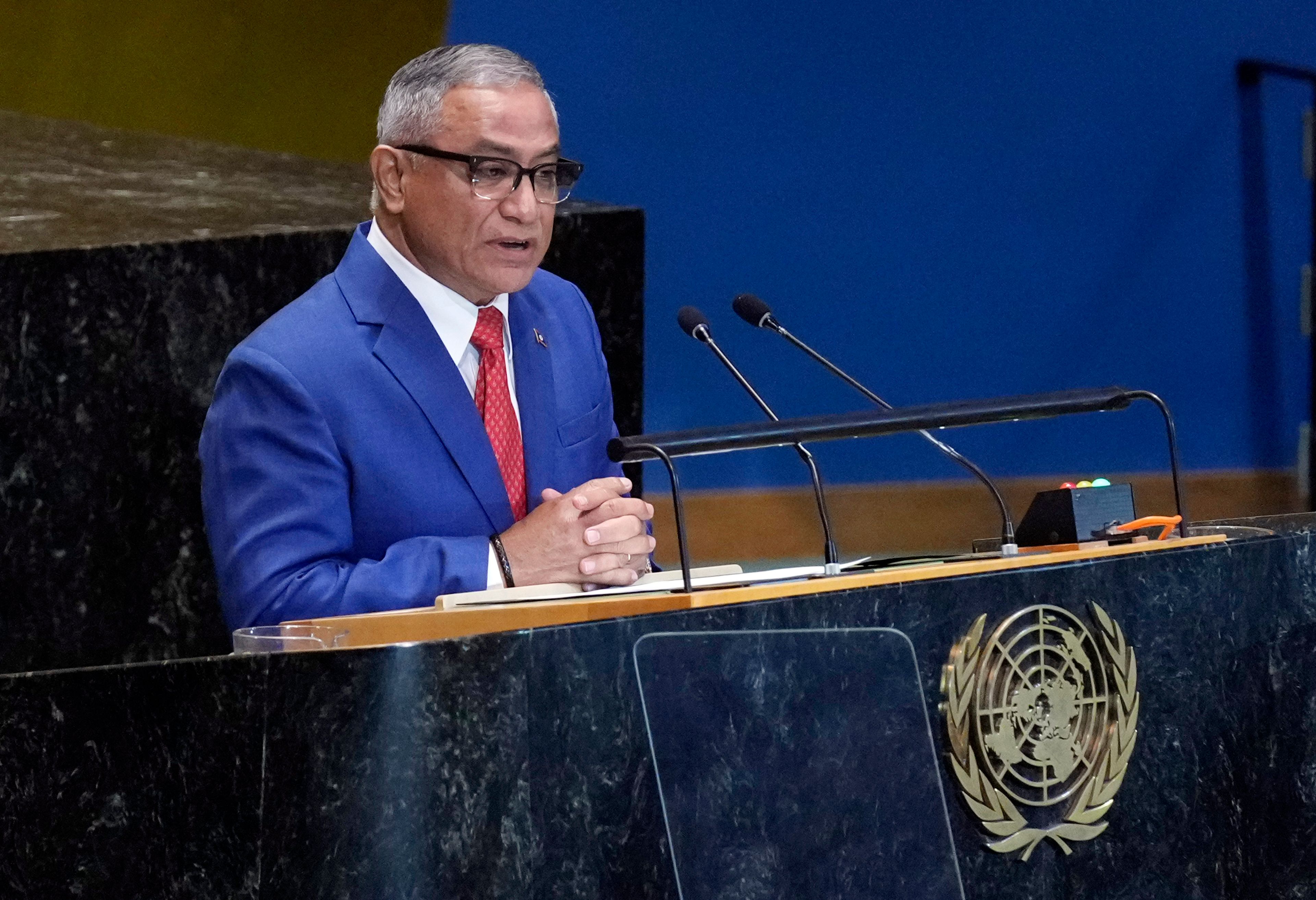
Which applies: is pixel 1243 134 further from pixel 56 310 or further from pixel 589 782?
pixel 589 782

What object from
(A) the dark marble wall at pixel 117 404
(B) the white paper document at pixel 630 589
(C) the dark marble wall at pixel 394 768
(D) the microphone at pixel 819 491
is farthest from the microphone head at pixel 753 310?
(A) the dark marble wall at pixel 117 404

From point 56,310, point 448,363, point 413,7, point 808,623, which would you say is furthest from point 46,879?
point 413,7

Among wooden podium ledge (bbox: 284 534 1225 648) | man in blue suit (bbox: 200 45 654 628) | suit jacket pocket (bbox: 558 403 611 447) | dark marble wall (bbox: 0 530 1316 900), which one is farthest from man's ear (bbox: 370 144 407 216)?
dark marble wall (bbox: 0 530 1316 900)

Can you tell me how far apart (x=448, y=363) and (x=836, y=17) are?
2730mm

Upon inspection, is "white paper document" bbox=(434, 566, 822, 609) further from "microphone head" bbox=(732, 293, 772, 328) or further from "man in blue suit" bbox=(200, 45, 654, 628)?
"microphone head" bbox=(732, 293, 772, 328)

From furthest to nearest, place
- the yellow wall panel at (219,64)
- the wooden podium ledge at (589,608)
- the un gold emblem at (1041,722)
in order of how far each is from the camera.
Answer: the yellow wall panel at (219,64), the un gold emblem at (1041,722), the wooden podium ledge at (589,608)

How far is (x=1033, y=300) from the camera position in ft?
15.8

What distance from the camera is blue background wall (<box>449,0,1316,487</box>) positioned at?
4375 millimetres

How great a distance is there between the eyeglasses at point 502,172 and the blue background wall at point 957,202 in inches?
79.7

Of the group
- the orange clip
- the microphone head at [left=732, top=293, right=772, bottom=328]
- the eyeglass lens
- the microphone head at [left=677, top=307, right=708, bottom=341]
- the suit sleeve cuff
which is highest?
the eyeglass lens

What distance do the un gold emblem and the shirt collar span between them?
923 millimetres

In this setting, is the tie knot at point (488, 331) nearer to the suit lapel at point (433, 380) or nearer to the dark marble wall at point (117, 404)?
the suit lapel at point (433, 380)

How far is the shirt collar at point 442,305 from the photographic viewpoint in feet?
7.24

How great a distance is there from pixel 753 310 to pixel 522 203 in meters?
0.32
